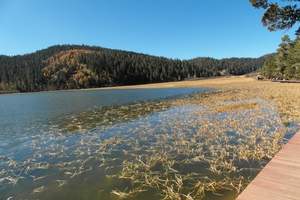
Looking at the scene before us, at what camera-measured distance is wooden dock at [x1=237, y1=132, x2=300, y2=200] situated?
594 centimetres

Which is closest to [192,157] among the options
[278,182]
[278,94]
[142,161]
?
[142,161]

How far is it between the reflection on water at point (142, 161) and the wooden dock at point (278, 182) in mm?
1048

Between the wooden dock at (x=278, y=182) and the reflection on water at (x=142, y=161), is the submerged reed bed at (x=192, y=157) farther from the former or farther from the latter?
the wooden dock at (x=278, y=182)

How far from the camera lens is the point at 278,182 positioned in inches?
261

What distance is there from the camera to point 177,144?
13430 millimetres

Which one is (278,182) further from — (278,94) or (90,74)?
(90,74)

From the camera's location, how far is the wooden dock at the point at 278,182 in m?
5.94

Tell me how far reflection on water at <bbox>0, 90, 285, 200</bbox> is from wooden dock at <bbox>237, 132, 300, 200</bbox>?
105 centimetres

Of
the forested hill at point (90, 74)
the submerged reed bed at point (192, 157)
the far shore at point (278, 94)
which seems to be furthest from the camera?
the forested hill at point (90, 74)

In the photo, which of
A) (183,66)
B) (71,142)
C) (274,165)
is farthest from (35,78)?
(274,165)

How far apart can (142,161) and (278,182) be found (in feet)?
19.0

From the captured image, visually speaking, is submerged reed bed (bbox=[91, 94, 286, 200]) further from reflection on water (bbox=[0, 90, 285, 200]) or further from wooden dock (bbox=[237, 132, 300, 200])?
wooden dock (bbox=[237, 132, 300, 200])

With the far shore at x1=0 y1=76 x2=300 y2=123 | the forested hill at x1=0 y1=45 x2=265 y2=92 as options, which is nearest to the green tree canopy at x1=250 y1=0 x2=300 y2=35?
the far shore at x1=0 y1=76 x2=300 y2=123

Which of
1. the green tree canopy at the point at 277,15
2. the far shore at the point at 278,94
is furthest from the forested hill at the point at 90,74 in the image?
the green tree canopy at the point at 277,15
